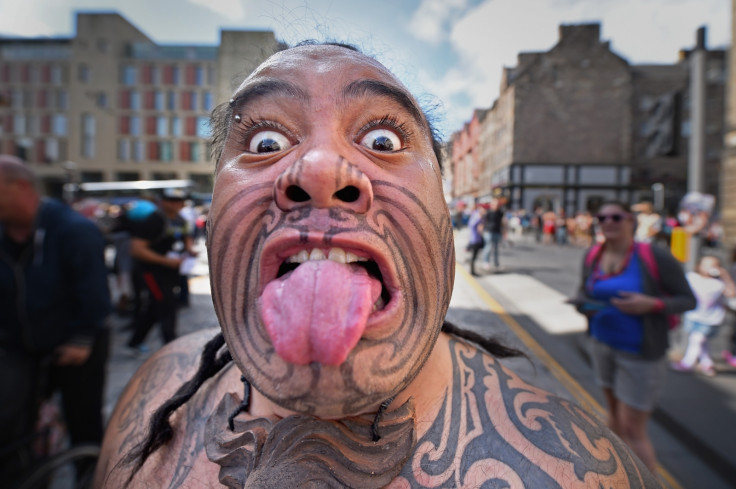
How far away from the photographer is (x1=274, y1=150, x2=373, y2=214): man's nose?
33.0 inches

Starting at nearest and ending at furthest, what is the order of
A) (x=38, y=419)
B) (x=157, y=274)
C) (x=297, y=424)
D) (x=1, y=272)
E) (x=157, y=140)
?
(x=297, y=424) → (x=1, y=272) → (x=38, y=419) → (x=157, y=274) → (x=157, y=140)

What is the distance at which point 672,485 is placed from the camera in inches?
104

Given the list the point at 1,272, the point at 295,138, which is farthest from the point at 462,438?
the point at 1,272

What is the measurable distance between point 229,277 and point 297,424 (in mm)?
374

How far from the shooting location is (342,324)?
79cm

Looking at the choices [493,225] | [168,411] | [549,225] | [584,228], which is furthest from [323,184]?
[549,225]

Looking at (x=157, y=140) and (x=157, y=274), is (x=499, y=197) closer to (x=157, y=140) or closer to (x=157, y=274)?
(x=157, y=274)

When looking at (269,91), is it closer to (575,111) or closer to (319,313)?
(319,313)

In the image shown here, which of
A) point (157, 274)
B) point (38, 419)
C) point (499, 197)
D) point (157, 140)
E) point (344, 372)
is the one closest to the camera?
point (344, 372)

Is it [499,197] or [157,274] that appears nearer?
[157,274]

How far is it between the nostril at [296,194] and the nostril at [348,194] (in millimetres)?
72

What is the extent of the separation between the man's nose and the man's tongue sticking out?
0.44 ft

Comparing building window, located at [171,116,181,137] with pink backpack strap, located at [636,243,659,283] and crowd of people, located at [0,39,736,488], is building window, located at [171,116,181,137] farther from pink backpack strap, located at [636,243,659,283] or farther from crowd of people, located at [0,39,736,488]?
crowd of people, located at [0,39,736,488]

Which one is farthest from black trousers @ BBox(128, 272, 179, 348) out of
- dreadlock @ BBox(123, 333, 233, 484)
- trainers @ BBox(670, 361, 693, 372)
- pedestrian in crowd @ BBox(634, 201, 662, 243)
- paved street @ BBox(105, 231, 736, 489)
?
pedestrian in crowd @ BBox(634, 201, 662, 243)
